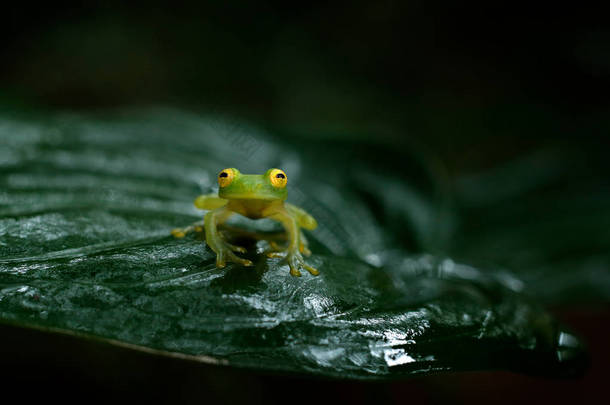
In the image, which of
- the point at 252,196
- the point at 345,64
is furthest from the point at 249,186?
the point at 345,64

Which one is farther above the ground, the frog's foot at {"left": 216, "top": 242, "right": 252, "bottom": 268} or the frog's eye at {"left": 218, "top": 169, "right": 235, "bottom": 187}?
the frog's eye at {"left": 218, "top": 169, "right": 235, "bottom": 187}

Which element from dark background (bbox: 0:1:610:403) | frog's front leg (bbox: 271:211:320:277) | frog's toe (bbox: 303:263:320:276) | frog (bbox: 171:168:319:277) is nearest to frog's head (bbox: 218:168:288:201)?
frog (bbox: 171:168:319:277)

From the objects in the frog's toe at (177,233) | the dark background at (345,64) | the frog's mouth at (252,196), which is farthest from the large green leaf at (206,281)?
the dark background at (345,64)

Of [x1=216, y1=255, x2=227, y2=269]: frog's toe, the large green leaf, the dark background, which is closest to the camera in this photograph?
the large green leaf

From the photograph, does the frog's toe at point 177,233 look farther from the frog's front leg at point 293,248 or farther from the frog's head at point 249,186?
the frog's front leg at point 293,248

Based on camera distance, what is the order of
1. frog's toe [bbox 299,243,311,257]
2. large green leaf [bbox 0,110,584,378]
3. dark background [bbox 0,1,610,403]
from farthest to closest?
dark background [bbox 0,1,610,403]
frog's toe [bbox 299,243,311,257]
large green leaf [bbox 0,110,584,378]

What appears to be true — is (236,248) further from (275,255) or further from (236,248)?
(275,255)

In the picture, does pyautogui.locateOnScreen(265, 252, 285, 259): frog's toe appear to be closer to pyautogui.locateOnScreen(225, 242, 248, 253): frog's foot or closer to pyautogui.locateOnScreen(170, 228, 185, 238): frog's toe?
pyautogui.locateOnScreen(225, 242, 248, 253): frog's foot

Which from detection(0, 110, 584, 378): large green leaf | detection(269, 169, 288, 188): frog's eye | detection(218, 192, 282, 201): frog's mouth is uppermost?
detection(269, 169, 288, 188): frog's eye
